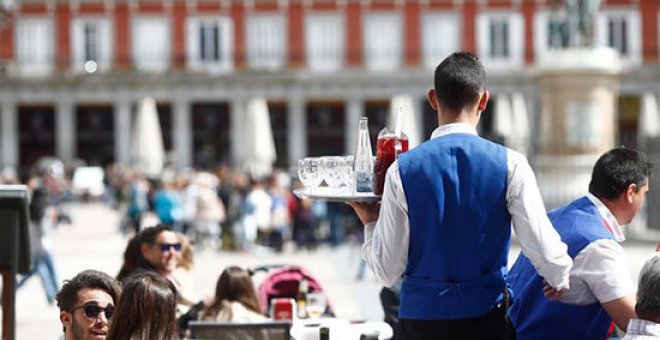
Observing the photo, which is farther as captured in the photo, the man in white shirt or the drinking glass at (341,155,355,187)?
the drinking glass at (341,155,355,187)

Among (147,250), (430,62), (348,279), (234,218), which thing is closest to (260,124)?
(234,218)

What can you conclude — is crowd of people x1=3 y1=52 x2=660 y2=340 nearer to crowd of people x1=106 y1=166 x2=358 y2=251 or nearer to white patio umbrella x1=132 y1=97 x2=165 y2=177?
crowd of people x1=106 y1=166 x2=358 y2=251

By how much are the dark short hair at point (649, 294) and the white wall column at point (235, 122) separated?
38.7 meters

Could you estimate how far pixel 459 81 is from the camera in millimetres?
4449

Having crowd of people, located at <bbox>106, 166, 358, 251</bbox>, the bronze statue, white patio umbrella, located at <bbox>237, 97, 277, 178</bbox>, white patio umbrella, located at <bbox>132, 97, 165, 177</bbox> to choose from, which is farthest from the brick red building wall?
the bronze statue

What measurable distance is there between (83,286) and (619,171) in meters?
2.17

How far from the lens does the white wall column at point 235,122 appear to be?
4482 centimetres

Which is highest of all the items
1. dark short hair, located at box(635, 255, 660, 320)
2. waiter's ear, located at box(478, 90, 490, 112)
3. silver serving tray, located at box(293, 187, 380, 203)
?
waiter's ear, located at box(478, 90, 490, 112)

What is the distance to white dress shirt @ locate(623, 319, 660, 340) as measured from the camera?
14.9 ft

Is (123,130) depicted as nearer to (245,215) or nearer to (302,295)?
(245,215)

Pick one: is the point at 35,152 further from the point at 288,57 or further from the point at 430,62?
the point at 430,62

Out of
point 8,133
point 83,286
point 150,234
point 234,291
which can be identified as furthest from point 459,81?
point 8,133

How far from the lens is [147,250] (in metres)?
7.61

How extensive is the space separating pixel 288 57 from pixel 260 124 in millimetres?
13399
